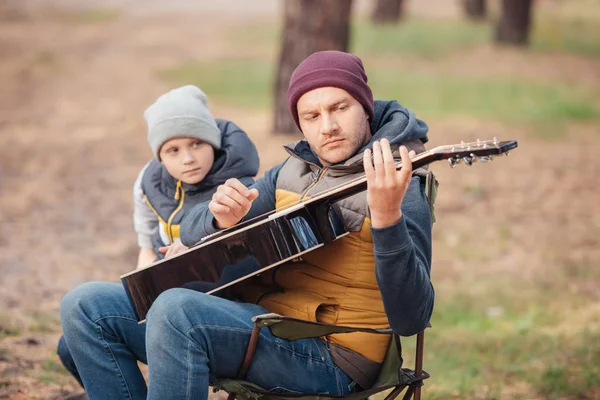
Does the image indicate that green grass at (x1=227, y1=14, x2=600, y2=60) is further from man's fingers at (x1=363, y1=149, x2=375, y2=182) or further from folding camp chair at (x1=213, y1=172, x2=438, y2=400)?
man's fingers at (x1=363, y1=149, x2=375, y2=182)

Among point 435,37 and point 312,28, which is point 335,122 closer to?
point 312,28

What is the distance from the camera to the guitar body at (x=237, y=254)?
9.48 feet

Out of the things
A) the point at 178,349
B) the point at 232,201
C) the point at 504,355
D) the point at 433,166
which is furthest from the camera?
the point at 433,166

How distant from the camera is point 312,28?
9.80m

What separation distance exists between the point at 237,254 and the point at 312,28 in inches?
280

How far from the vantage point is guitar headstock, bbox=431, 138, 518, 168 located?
2.58m

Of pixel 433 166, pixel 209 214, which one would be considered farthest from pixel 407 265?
pixel 433 166

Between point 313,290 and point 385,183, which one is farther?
point 313,290

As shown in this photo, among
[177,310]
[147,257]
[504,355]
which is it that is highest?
[147,257]

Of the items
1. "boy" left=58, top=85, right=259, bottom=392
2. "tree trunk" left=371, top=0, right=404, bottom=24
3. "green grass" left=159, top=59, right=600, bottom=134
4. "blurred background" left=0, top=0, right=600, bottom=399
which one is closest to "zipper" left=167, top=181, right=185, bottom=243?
"boy" left=58, top=85, right=259, bottom=392

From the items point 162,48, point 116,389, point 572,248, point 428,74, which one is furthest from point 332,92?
point 162,48

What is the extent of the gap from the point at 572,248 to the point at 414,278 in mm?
5569

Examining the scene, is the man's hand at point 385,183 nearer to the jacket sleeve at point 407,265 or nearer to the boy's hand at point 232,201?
the jacket sleeve at point 407,265

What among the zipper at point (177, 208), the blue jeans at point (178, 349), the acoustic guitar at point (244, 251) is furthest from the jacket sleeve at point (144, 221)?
the acoustic guitar at point (244, 251)
